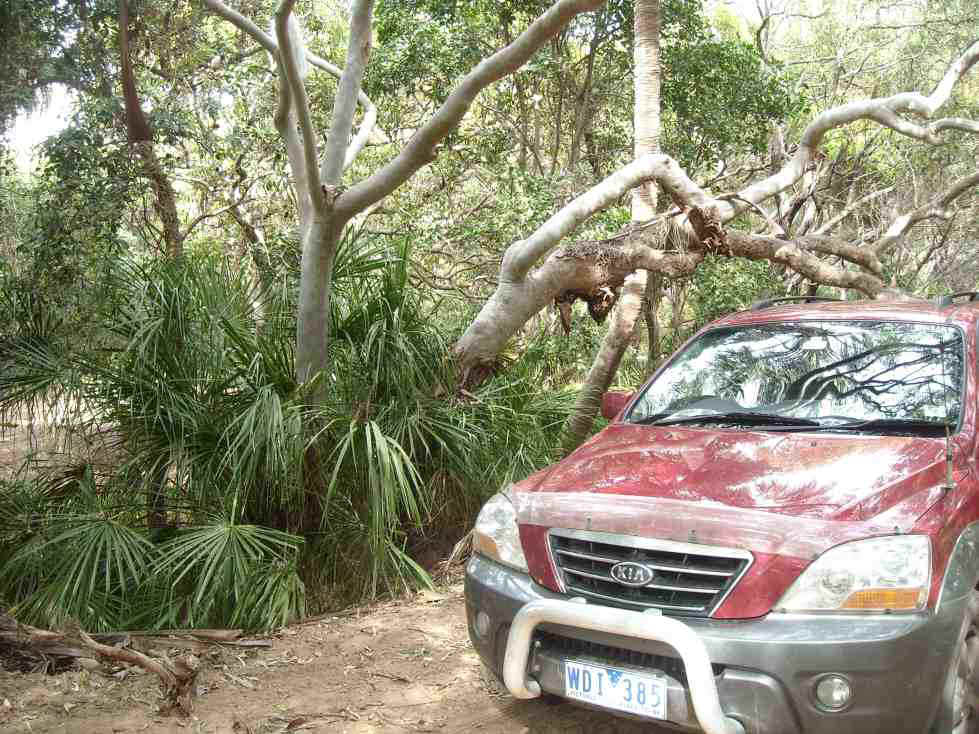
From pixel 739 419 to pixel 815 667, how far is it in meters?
1.38

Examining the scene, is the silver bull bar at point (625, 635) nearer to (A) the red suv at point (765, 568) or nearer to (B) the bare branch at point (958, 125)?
(A) the red suv at point (765, 568)

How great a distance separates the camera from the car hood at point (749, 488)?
9.09 feet

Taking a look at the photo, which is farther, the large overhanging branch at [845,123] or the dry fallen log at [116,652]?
the large overhanging branch at [845,123]

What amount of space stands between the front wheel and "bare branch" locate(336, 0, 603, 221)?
11.9ft

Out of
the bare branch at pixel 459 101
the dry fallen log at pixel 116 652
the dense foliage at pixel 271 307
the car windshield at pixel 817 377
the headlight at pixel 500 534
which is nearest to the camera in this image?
the headlight at pixel 500 534

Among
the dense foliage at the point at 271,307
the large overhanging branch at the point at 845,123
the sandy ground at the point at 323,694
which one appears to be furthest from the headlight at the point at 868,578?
the large overhanging branch at the point at 845,123

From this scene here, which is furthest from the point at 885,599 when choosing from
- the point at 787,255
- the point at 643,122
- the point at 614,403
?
the point at 643,122

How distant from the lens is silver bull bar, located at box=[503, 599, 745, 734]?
2609 mm

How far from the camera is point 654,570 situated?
2871 mm

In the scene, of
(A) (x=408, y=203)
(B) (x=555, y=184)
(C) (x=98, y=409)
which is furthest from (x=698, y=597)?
(A) (x=408, y=203)

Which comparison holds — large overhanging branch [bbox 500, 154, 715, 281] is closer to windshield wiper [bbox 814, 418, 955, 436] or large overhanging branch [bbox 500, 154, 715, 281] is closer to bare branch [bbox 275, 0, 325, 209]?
bare branch [bbox 275, 0, 325, 209]

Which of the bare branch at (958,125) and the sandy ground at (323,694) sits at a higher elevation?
the bare branch at (958,125)

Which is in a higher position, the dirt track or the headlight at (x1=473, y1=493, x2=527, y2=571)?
the headlight at (x1=473, y1=493, x2=527, y2=571)

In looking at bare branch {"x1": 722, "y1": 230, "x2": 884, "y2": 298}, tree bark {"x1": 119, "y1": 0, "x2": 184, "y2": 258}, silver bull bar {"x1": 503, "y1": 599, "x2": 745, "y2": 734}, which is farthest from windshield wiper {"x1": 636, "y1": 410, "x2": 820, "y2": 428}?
tree bark {"x1": 119, "y1": 0, "x2": 184, "y2": 258}
